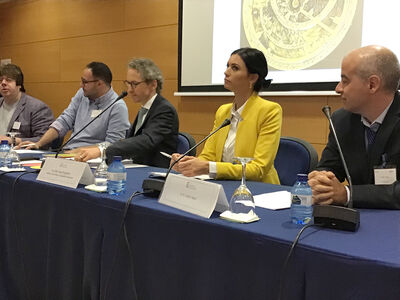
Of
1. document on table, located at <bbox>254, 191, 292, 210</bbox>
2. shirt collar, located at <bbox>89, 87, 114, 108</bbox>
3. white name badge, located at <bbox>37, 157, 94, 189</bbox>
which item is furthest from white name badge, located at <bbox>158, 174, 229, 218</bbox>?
shirt collar, located at <bbox>89, 87, 114, 108</bbox>

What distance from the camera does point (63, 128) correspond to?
11.1 ft

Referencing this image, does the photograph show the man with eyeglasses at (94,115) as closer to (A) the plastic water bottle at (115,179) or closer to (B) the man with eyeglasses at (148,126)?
(B) the man with eyeglasses at (148,126)

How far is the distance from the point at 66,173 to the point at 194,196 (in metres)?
0.66

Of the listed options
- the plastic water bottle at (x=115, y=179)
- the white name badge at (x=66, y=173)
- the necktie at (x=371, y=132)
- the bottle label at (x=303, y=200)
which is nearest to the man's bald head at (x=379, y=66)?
the necktie at (x=371, y=132)

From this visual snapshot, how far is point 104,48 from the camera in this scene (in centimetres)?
484

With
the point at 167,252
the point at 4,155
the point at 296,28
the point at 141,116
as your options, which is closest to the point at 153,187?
the point at 167,252

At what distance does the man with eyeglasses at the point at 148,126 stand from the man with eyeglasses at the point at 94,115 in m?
0.38

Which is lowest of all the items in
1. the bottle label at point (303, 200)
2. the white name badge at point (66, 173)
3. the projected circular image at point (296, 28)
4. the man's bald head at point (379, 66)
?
the white name badge at point (66, 173)

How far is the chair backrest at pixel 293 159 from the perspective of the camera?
2143 millimetres

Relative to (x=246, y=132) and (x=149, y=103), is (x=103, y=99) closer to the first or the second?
(x=149, y=103)

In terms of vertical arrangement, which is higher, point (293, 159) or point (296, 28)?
point (296, 28)

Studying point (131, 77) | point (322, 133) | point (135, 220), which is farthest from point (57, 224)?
point (322, 133)

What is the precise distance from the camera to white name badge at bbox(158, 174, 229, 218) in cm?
123

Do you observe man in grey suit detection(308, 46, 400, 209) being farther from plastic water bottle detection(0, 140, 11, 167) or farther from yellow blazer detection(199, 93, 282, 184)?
plastic water bottle detection(0, 140, 11, 167)
